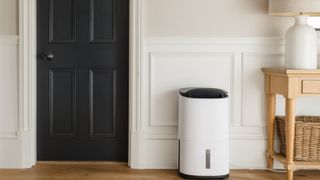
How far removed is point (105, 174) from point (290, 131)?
136cm

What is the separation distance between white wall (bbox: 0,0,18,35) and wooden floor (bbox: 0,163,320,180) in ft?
3.51

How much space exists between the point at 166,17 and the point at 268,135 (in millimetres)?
1196

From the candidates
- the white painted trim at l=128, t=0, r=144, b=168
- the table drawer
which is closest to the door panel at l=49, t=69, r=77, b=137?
the white painted trim at l=128, t=0, r=144, b=168

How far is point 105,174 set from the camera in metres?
3.83

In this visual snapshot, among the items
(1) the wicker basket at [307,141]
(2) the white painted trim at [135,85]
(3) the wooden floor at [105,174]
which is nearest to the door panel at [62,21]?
(2) the white painted trim at [135,85]

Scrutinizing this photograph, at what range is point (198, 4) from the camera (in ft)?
13.2

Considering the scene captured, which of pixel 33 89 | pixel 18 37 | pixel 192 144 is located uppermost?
pixel 18 37

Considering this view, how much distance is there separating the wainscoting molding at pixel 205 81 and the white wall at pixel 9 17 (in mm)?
1016

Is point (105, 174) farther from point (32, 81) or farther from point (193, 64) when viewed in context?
point (193, 64)

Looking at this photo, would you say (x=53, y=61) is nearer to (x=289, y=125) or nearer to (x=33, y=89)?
(x=33, y=89)

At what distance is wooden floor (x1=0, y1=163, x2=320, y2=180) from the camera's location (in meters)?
3.75

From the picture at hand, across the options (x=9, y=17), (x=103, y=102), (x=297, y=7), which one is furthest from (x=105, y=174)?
(x=297, y=7)

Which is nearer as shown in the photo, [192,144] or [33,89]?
[192,144]

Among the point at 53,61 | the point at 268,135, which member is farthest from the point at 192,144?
the point at 53,61
